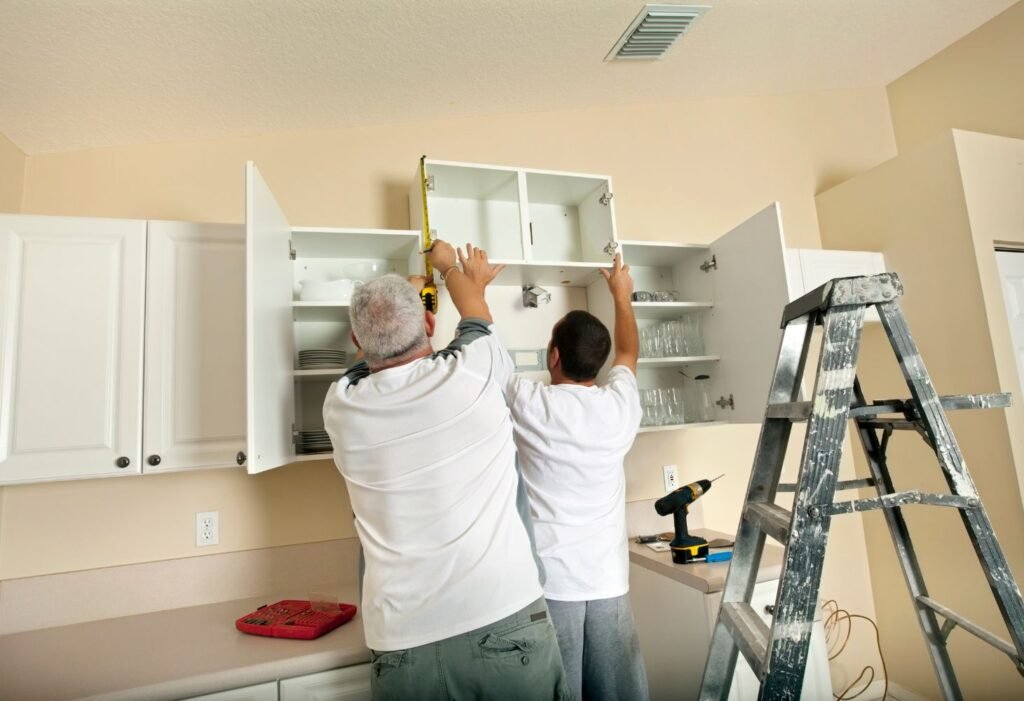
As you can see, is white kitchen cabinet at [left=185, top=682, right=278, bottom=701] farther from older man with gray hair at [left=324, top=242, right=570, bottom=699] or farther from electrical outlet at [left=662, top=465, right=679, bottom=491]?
electrical outlet at [left=662, top=465, right=679, bottom=491]

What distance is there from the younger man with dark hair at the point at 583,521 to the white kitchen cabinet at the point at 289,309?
2.19 feet

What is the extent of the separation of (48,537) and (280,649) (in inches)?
39.4

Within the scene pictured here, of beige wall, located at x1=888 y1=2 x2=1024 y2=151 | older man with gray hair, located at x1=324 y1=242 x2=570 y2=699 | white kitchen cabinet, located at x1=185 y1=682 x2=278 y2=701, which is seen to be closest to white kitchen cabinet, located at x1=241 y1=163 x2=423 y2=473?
older man with gray hair, located at x1=324 y1=242 x2=570 y2=699

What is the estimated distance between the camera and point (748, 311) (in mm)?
2098

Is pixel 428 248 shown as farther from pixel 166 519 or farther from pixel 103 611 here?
pixel 103 611

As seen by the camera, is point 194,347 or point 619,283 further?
point 619,283

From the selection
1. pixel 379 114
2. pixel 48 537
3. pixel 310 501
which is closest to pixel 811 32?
pixel 379 114

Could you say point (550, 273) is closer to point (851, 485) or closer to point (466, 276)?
point (466, 276)

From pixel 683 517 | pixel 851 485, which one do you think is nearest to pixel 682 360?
pixel 683 517

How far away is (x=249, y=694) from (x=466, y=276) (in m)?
1.24

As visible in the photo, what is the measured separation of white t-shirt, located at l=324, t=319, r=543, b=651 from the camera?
3.99 ft

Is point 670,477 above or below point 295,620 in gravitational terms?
above

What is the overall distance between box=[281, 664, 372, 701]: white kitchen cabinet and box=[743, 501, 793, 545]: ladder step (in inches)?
39.7

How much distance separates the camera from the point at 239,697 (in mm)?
1389
